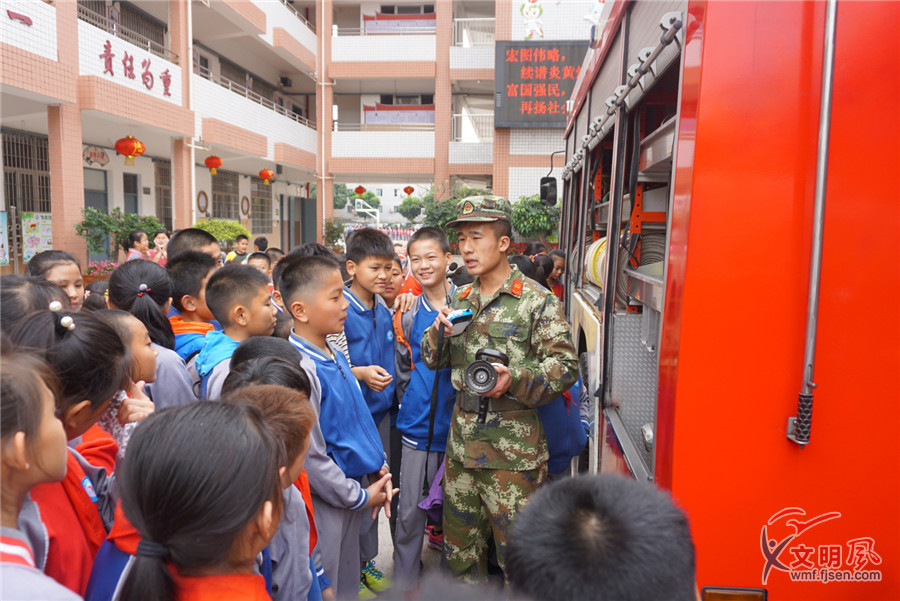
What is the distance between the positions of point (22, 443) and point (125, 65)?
1073 cm

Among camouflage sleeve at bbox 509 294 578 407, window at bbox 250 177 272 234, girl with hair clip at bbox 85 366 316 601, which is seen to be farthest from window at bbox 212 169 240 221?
girl with hair clip at bbox 85 366 316 601

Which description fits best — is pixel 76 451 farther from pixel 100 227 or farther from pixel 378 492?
pixel 100 227

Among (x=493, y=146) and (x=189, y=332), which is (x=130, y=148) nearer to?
(x=189, y=332)

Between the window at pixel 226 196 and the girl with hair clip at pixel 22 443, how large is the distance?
1665 centimetres

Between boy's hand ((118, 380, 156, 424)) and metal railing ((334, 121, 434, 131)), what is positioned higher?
metal railing ((334, 121, 434, 131))

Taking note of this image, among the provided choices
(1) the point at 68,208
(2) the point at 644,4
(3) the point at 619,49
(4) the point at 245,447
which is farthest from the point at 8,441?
(1) the point at 68,208

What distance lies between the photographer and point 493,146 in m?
17.3

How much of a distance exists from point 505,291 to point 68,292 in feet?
8.10

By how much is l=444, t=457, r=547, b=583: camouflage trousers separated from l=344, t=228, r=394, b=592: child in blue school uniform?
59 centimetres

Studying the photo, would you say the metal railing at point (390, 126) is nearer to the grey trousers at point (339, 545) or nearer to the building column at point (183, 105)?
the building column at point (183, 105)

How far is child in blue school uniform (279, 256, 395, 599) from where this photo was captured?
207 centimetres

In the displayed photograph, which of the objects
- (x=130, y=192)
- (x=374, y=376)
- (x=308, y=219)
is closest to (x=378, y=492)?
(x=374, y=376)

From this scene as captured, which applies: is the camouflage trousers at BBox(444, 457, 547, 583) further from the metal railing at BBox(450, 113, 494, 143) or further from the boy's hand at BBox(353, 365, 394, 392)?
the metal railing at BBox(450, 113, 494, 143)

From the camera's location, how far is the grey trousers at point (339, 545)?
84.7 inches
